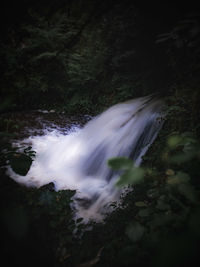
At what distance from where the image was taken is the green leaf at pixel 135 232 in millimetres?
1353

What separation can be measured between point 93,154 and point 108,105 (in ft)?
9.53

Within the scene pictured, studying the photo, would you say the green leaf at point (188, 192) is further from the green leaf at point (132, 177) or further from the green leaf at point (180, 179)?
the green leaf at point (132, 177)

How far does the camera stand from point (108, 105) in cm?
732

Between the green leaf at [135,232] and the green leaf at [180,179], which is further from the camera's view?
the green leaf at [180,179]

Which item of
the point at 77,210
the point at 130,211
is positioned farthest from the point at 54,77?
the point at 130,211

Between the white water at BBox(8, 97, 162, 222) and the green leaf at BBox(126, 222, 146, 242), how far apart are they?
190 centimetres

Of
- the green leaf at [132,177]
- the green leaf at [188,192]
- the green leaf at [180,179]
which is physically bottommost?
the green leaf at [188,192]

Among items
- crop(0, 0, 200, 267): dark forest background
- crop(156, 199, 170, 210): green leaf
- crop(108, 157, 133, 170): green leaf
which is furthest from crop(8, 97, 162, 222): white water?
crop(108, 157, 133, 170): green leaf

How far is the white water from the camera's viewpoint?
3.79 metres

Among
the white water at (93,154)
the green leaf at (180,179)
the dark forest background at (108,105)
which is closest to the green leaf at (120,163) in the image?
the dark forest background at (108,105)

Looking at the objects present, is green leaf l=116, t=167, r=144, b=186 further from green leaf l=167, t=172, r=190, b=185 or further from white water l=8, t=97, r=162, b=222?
white water l=8, t=97, r=162, b=222

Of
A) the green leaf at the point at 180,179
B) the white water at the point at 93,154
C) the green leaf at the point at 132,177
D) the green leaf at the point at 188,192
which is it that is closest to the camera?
the green leaf at the point at 132,177

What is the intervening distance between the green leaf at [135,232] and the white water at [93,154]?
1899mm

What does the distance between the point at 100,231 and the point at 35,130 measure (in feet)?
13.4
